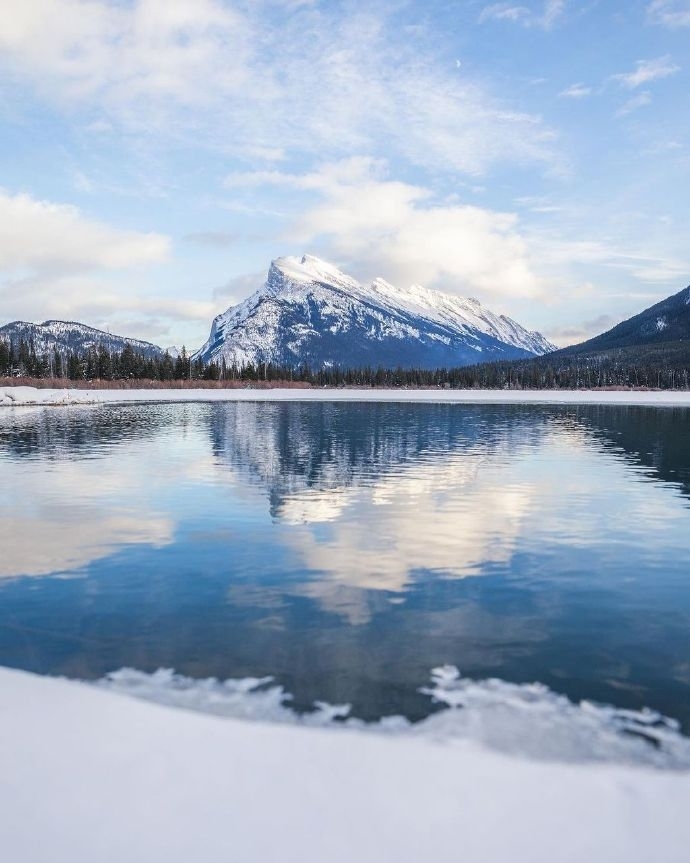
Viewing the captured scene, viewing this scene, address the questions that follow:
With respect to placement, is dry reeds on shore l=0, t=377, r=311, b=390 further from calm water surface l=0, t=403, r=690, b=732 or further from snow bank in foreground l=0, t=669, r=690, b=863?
snow bank in foreground l=0, t=669, r=690, b=863

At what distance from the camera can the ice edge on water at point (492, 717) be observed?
6938 millimetres

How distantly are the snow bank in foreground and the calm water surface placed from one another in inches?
45.0

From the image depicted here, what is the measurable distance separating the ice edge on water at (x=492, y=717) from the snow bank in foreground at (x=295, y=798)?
26 centimetres

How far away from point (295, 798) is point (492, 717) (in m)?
2.63

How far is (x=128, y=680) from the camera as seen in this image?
845cm

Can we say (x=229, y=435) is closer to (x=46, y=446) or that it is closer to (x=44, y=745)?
(x=46, y=446)

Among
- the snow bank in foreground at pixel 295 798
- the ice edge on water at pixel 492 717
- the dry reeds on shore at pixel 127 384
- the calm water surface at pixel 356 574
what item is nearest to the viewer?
the snow bank in foreground at pixel 295 798

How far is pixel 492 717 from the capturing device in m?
7.57

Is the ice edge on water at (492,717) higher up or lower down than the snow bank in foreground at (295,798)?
lower down

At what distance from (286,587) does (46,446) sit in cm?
2776

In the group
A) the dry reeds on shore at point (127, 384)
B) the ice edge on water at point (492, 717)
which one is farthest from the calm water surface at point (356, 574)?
the dry reeds on shore at point (127, 384)

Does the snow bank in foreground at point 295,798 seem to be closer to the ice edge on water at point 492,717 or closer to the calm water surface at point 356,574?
the ice edge on water at point 492,717

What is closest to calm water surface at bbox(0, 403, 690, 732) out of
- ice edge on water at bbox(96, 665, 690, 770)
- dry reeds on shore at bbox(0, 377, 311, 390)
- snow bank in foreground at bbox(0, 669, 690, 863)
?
ice edge on water at bbox(96, 665, 690, 770)

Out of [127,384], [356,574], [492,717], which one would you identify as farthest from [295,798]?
[127,384]
